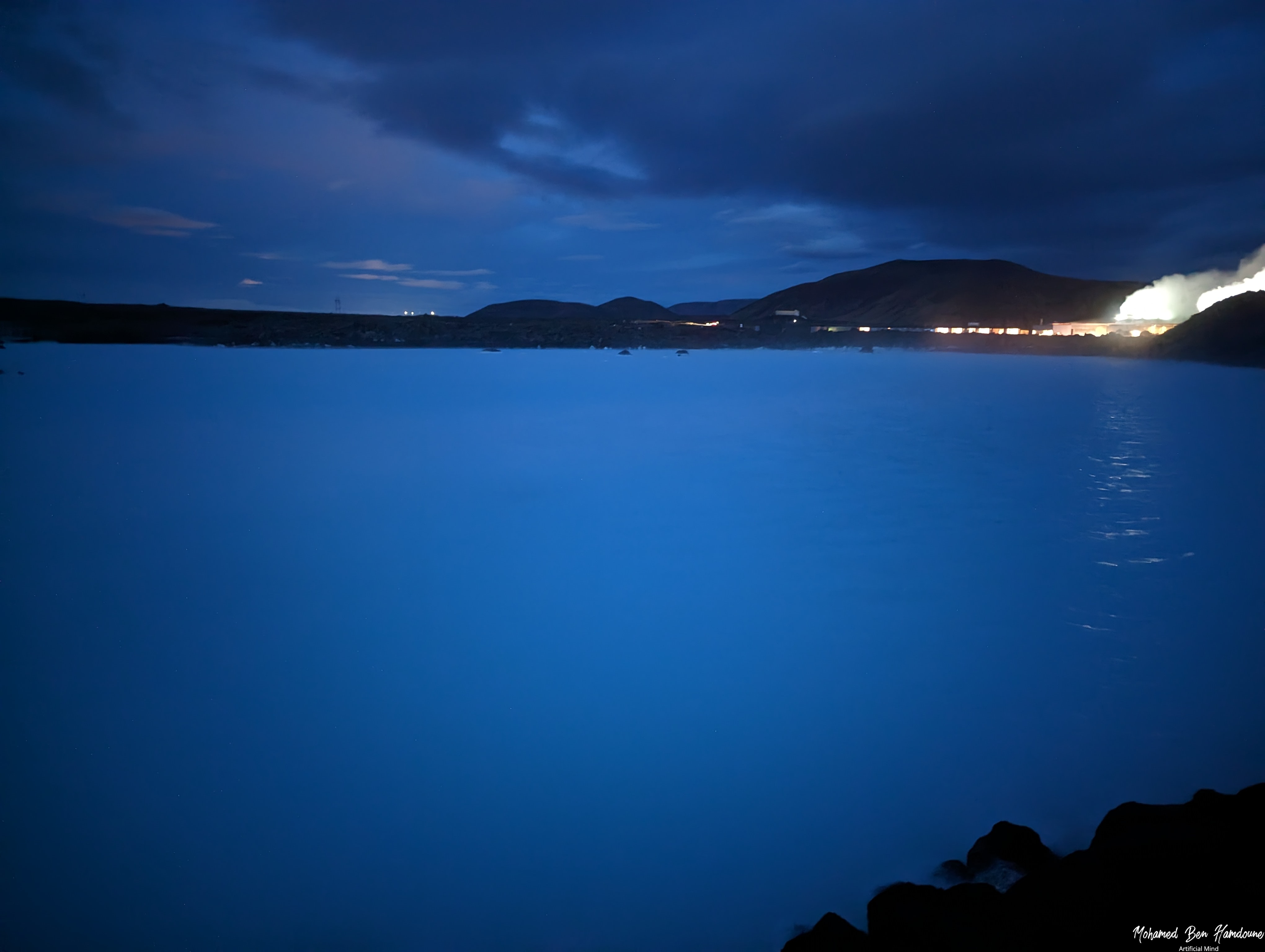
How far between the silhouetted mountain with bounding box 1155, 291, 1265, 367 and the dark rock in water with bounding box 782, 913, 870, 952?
34897 mm

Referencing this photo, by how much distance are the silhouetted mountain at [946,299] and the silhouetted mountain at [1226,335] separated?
175ft

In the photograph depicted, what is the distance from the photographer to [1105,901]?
6.94 feet

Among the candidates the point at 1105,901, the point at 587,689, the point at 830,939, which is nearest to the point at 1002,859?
the point at 1105,901

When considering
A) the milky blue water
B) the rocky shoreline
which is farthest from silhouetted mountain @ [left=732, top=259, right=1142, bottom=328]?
the milky blue water

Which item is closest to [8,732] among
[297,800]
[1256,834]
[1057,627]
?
[297,800]

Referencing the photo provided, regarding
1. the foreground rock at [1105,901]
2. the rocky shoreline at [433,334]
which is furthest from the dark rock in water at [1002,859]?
the rocky shoreline at [433,334]

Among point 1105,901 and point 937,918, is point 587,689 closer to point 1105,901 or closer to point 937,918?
point 937,918

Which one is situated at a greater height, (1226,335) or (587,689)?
(1226,335)

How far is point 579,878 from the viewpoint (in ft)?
9.50

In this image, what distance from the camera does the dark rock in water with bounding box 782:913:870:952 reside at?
218 centimetres

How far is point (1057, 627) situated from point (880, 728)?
189 centimetres

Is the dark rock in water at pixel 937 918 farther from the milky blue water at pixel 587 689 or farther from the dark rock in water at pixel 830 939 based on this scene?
the milky blue water at pixel 587 689

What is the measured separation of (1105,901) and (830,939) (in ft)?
2.78

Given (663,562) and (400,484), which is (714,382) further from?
(663,562)
